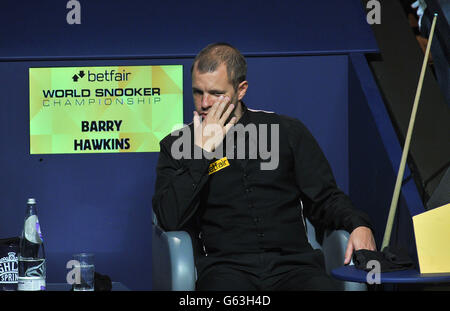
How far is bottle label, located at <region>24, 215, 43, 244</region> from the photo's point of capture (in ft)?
8.78

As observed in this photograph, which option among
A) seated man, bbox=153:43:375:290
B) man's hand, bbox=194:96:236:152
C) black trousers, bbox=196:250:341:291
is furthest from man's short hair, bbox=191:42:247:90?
black trousers, bbox=196:250:341:291

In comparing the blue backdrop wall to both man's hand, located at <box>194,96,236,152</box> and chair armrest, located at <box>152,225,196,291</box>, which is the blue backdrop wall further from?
chair armrest, located at <box>152,225,196,291</box>

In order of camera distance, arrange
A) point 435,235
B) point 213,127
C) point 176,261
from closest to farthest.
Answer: point 435,235, point 176,261, point 213,127

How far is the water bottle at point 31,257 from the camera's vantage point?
96.3 inches

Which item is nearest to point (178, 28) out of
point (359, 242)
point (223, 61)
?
point (223, 61)

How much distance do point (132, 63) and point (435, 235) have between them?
182cm

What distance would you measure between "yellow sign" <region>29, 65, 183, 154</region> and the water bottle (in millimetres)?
808

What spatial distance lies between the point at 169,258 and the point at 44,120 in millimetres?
1338

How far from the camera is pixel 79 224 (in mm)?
3475

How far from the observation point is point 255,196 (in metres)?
2.76

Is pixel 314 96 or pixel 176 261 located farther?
pixel 314 96

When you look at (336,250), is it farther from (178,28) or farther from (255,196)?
(178,28)
